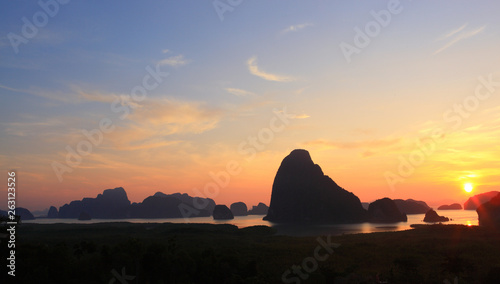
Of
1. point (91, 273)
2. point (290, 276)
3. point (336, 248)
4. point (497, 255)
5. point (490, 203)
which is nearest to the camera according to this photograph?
point (91, 273)

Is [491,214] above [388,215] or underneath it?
above

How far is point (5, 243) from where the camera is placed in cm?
2691

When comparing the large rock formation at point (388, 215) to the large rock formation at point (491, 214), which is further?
the large rock formation at point (388, 215)

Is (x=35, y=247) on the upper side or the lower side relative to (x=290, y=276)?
upper

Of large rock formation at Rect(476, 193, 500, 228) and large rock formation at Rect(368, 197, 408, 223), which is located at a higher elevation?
large rock formation at Rect(476, 193, 500, 228)

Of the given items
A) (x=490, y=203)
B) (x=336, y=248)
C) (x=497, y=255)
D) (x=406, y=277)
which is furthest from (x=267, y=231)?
(x=406, y=277)

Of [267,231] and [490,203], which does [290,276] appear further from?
[490,203]

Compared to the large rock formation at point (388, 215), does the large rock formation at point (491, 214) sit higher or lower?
higher

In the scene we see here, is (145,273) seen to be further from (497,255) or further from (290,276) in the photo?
(497,255)

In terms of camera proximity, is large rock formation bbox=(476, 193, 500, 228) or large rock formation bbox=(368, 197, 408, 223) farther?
large rock formation bbox=(368, 197, 408, 223)

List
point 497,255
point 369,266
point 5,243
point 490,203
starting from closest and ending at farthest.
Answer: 1. point 5,243
2. point 369,266
3. point 497,255
4. point 490,203

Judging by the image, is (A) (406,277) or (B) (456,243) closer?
(A) (406,277)

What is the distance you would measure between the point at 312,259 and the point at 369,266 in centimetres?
711

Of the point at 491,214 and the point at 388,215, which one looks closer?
the point at 491,214
